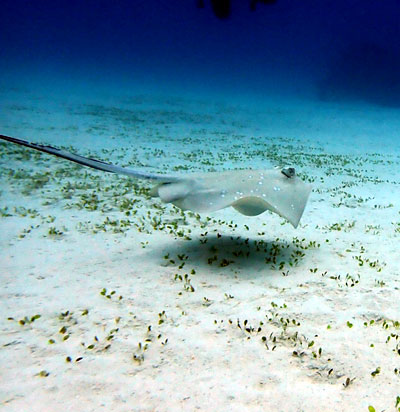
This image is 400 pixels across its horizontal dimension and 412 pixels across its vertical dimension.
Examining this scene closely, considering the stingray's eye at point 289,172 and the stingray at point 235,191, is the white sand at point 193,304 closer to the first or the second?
the stingray at point 235,191

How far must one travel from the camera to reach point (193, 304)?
513 centimetres

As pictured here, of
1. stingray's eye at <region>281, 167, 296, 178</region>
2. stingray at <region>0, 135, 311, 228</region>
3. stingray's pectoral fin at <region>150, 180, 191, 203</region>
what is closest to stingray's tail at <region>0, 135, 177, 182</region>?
stingray at <region>0, 135, 311, 228</region>

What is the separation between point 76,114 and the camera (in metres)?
30.5

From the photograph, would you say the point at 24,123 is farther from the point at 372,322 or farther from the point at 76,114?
the point at 372,322

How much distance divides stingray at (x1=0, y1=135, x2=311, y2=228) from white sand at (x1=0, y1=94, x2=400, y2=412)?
1225mm

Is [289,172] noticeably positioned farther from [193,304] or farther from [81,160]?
[81,160]

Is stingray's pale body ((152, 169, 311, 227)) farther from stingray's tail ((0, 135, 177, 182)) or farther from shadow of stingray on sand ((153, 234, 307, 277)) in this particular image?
shadow of stingray on sand ((153, 234, 307, 277))

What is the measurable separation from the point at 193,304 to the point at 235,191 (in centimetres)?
219

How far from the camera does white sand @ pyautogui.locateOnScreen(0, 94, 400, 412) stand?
3.44m

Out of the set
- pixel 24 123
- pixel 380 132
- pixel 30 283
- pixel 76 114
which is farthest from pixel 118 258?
pixel 380 132

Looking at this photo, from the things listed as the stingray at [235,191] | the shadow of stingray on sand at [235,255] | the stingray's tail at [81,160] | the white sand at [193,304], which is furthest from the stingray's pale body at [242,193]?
the white sand at [193,304]

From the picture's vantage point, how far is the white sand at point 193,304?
344 cm

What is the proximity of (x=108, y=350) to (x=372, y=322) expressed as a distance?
11.8 ft

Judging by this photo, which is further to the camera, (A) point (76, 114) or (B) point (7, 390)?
(A) point (76, 114)
